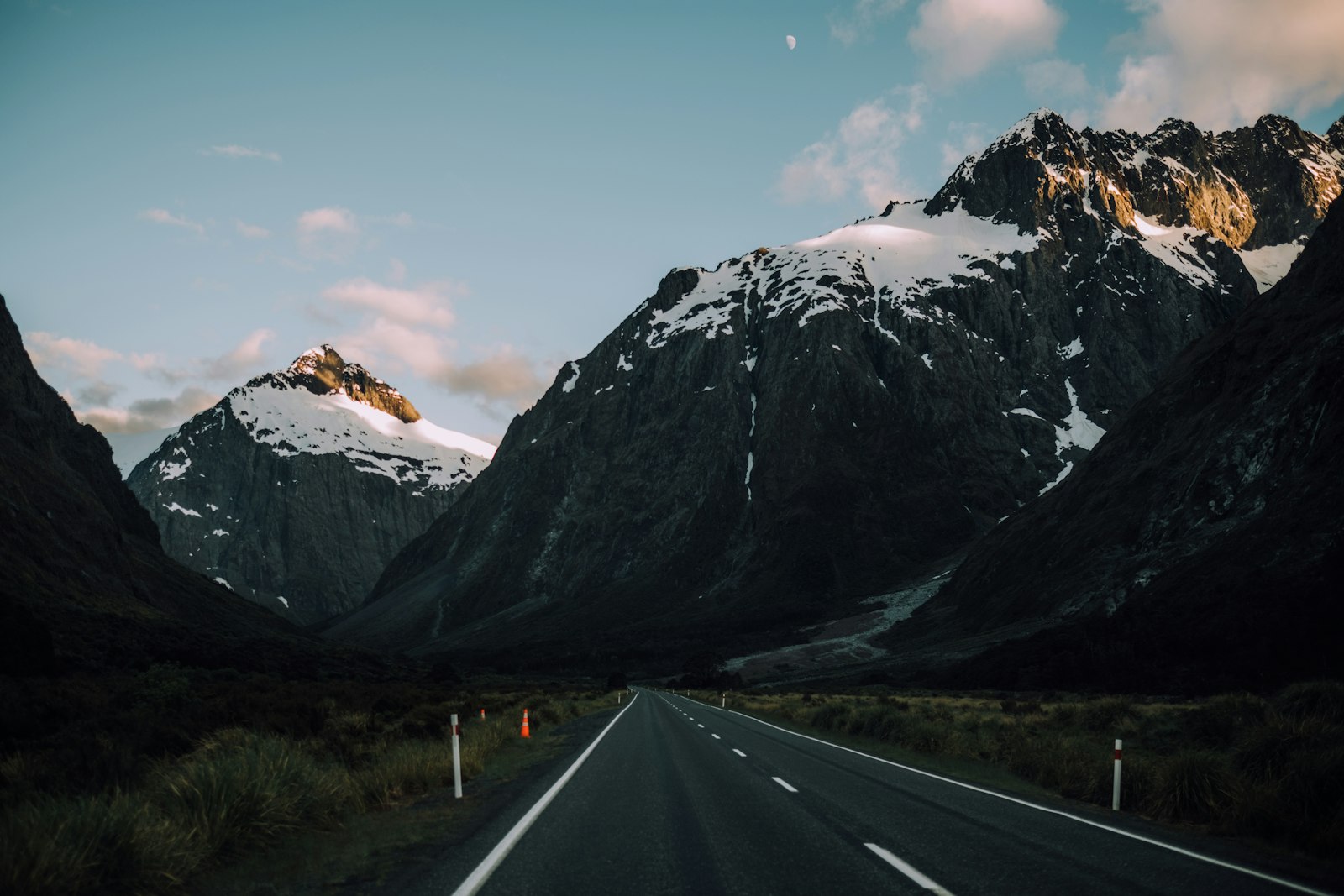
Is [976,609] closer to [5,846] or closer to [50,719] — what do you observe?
[50,719]

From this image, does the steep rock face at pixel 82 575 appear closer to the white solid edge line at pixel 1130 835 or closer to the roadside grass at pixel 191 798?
the roadside grass at pixel 191 798

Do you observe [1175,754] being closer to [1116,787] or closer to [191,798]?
[1116,787]

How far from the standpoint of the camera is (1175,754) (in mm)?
14742

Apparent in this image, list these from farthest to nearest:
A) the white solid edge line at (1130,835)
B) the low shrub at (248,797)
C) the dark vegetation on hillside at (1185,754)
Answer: the dark vegetation on hillside at (1185,754) < the low shrub at (248,797) < the white solid edge line at (1130,835)

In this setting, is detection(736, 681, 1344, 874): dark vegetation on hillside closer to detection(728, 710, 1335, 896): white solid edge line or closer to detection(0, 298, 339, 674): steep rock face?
detection(728, 710, 1335, 896): white solid edge line

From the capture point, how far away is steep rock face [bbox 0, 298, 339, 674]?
53.6 metres

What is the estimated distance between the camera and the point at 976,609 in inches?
4771

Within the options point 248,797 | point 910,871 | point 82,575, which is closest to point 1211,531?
point 910,871

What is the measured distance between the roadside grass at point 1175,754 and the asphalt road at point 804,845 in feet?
4.56

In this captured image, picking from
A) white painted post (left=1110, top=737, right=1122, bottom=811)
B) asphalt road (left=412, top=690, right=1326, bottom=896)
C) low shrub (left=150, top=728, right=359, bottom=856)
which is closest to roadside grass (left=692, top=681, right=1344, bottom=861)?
white painted post (left=1110, top=737, right=1122, bottom=811)

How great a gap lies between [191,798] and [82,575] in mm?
89258

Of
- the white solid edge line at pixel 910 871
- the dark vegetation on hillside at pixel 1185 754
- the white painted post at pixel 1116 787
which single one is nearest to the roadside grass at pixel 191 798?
the white solid edge line at pixel 910 871

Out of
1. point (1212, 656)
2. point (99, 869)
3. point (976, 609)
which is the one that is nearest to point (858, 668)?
point (976, 609)

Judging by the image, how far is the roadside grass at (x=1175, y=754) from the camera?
10.5 metres
